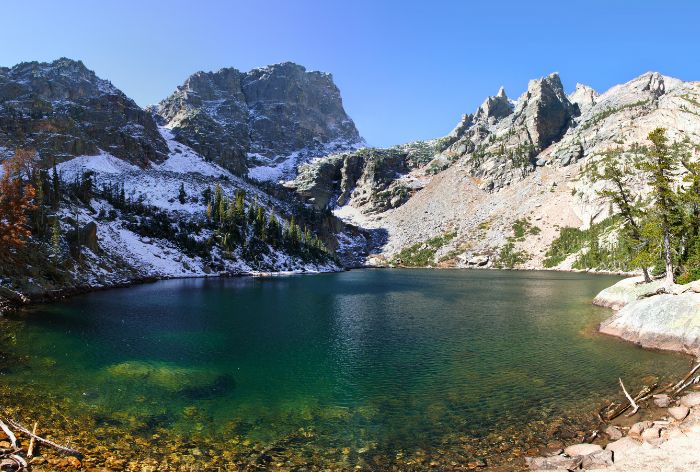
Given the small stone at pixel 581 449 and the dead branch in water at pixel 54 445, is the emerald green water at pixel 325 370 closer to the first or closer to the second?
the dead branch in water at pixel 54 445

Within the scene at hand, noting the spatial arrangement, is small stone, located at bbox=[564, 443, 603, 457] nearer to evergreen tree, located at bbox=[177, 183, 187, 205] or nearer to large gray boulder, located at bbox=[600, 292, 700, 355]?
large gray boulder, located at bbox=[600, 292, 700, 355]

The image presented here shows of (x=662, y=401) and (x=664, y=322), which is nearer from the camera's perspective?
(x=662, y=401)

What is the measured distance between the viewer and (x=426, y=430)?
65.0 ft

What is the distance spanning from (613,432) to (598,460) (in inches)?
165

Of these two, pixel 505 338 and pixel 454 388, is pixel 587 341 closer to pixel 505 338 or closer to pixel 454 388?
pixel 505 338

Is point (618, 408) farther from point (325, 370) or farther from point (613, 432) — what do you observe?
point (325, 370)

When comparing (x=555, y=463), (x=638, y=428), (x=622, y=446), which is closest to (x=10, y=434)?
(x=555, y=463)

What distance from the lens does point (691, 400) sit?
842 inches

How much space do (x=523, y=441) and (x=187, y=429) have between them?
1623 cm

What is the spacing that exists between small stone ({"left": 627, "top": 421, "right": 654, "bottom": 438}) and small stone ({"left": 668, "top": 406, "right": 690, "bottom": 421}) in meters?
1.83

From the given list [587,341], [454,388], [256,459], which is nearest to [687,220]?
[587,341]

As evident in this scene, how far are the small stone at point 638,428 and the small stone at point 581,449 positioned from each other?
264cm

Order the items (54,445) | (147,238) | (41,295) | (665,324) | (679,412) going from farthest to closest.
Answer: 1. (147,238)
2. (41,295)
3. (665,324)
4. (679,412)
5. (54,445)

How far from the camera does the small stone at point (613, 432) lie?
1792 centimetres
